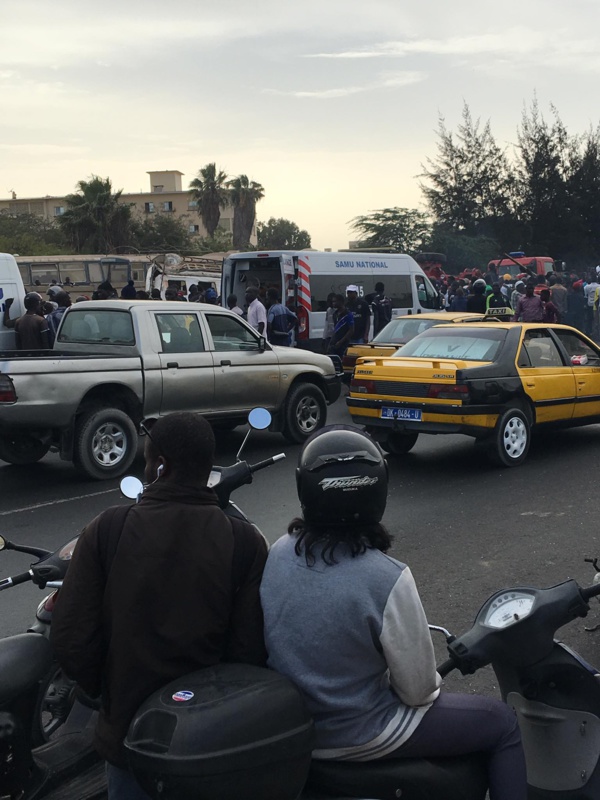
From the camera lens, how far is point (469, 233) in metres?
45.0

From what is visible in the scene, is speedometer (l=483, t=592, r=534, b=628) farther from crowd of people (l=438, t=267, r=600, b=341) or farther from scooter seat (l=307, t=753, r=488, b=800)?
crowd of people (l=438, t=267, r=600, b=341)

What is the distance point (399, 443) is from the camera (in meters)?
10.3

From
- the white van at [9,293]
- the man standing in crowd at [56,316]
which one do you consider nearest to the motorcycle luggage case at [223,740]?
the man standing in crowd at [56,316]

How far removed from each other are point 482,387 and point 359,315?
8.12 metres

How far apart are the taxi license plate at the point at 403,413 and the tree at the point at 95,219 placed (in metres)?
45.9

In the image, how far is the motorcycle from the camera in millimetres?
2901

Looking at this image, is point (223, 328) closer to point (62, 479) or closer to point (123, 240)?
point (62, 479)

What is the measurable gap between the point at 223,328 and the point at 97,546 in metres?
8.41

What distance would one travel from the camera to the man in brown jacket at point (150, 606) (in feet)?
7.63

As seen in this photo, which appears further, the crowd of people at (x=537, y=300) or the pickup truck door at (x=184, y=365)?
the crowd of people at (x=537, y=300)

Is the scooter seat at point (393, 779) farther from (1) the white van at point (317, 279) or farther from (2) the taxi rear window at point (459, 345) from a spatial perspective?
(1) the white van at point (317, 279)

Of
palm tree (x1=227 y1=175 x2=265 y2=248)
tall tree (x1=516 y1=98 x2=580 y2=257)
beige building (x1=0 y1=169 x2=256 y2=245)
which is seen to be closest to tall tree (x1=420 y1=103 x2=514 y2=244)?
tall tree (x1=516 y1=98 x2=580 y2=257)

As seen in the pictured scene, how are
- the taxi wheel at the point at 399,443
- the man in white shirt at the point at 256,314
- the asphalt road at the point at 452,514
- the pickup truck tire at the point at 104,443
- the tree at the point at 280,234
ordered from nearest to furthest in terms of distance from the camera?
the asphalt road at the point at 452,514 < the pickup truck tire at the point at 104,443 < the taxi wheel at the point at 399,443 < the man in white shirt at the point at 256,314 < the tree at the point at 280,234

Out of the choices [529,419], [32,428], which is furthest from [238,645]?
[529,419]
